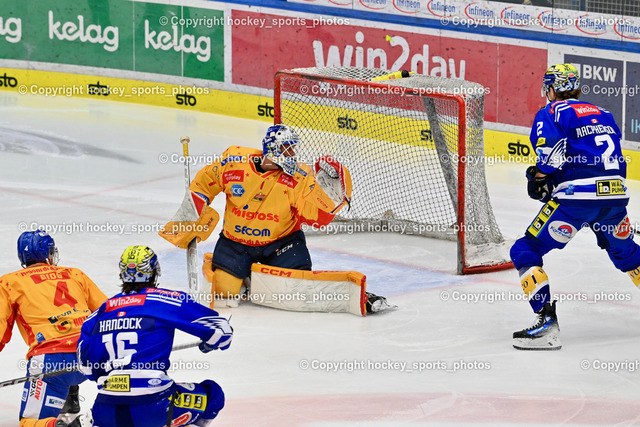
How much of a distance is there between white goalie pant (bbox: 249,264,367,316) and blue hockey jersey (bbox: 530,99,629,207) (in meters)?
1.37

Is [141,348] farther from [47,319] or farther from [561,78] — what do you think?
[561,78]

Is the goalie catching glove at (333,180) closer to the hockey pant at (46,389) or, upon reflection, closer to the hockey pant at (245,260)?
the hockey pant at (245,260)

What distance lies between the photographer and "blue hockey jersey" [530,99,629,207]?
6.62 m

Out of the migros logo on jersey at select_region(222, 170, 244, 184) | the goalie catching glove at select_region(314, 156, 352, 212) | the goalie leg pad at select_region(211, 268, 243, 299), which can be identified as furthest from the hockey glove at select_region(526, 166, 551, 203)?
the goalie leg pad at select_region(211, 268, 243, 299)

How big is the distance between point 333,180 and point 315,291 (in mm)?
670

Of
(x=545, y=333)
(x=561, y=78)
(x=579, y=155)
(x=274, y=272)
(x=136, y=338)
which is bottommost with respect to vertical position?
(x=545, y=333)

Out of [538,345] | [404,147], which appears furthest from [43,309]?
[404,147]

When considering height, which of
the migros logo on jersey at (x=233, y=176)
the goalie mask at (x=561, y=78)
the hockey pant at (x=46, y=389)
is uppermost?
the goalie mask at (x=561, y=78)

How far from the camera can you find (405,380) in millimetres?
6344

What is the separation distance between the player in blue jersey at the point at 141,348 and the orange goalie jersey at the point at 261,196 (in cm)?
259

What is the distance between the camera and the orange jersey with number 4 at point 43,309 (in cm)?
Answer: 540

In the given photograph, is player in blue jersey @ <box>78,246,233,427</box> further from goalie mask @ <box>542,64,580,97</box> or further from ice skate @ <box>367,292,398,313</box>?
goalie mask @ <box>542,64,580,97</box>

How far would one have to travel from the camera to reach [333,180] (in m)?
7.37

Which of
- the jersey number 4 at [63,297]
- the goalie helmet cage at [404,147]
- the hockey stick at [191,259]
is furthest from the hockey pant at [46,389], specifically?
the goalie helmet cage at [404,147]
